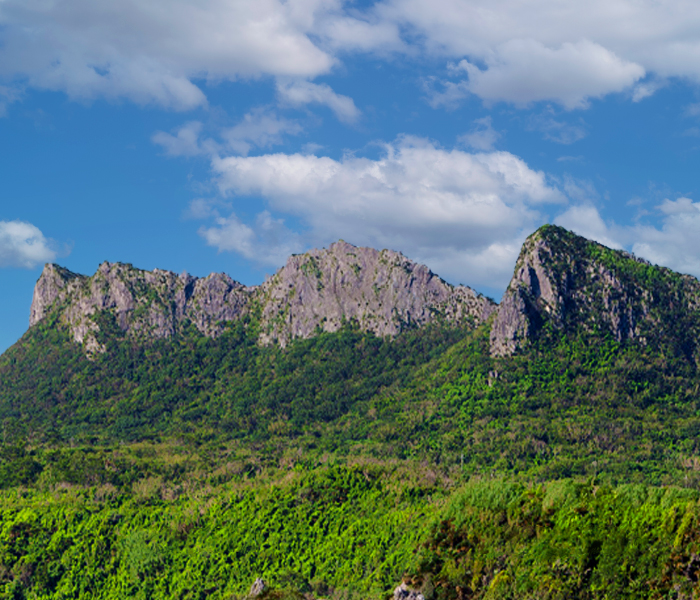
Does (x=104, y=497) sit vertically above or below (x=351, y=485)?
below

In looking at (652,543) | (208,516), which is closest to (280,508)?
(208,516)

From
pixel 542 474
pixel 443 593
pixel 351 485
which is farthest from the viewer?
pixel 542 474

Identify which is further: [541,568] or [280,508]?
[280,508]

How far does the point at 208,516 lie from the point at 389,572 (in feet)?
176

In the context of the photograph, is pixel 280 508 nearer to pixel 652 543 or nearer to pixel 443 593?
pixel 443 593

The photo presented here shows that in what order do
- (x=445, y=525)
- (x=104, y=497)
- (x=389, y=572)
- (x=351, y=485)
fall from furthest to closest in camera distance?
1. (x=104, y=497)
2. (x=351, y=485)
3. (x=389, y=572)
4. (x=445, y=525)

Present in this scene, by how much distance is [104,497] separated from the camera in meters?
172

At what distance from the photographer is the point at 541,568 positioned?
72.4 metres

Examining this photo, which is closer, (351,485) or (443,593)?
(443,593)

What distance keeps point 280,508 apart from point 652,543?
85669 mm

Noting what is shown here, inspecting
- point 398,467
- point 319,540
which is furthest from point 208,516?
point 398,467

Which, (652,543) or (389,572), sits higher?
(652,543)

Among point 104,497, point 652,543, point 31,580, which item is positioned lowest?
point 31,580

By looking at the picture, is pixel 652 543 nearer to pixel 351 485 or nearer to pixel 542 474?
pixel 351 485
